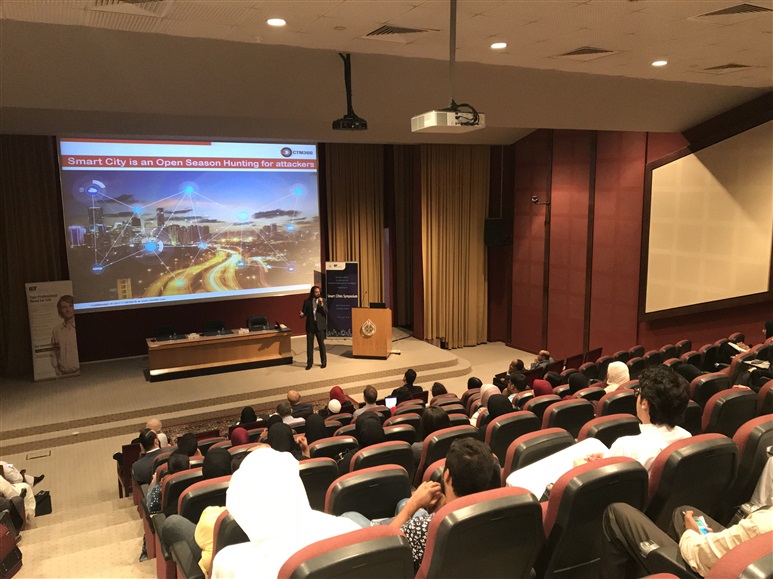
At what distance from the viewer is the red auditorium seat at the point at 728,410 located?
140 inches

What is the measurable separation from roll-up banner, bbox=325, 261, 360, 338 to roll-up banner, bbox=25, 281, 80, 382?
4.10 meters

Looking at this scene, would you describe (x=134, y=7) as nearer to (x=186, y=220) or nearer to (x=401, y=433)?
(x=401, y=433)

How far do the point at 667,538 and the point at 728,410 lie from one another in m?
1.82

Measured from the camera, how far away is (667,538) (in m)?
2.10

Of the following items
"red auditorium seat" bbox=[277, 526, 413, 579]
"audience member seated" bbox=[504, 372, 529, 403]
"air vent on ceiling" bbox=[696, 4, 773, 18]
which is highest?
"air vent on ceiling" bbox=[696, 4, 773, 18]

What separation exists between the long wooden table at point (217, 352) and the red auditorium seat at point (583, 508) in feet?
25.2

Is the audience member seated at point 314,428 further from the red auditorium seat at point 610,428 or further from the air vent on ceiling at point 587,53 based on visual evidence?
the air vent on ceiling at point 587,53

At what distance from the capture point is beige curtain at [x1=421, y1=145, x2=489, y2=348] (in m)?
11.1

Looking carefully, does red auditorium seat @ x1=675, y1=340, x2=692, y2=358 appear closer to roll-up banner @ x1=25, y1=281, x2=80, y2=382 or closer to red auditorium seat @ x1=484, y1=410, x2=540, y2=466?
red auditorium seat @ x1=484, y1=410, x2=540, y2=466

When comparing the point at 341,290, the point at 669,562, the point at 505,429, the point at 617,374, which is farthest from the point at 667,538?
the point at 341,290

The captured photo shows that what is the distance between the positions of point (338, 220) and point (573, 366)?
17.4 ft

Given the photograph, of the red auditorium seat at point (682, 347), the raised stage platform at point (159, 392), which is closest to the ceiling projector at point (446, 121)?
the red auditorium seat at point (682, 347)

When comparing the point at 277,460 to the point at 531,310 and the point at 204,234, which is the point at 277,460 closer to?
the point at 204,234

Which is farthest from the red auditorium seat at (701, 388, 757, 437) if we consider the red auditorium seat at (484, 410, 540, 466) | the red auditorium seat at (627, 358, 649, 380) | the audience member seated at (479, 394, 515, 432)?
the red auditorium seat at (627, 358, 649, 380)
